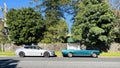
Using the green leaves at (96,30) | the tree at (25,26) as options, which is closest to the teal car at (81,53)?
the green leaves at (96,30)

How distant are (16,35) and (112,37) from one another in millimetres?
15190

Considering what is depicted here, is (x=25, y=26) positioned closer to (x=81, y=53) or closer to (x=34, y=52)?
(x=34, y=52)

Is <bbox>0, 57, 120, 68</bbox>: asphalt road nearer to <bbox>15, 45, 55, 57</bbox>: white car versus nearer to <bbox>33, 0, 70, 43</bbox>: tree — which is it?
<bbox>15, 45, 55, 57</bbox>: white car

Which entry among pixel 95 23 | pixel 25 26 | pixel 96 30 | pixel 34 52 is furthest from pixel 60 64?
pixel 25 26

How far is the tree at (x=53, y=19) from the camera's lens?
46.2 meters

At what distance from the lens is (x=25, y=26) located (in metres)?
45.3

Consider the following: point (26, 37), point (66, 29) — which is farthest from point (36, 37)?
point (66, 29)

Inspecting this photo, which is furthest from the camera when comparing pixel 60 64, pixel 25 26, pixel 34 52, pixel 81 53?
pixel 25 26

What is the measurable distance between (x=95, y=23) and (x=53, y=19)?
32.9 feet

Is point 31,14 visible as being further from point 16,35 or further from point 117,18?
point 117,18

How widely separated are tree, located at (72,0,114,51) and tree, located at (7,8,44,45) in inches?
305

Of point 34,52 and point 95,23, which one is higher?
point 95,23

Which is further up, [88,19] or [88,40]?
[88,19]

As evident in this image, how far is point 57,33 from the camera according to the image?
46.8 m
